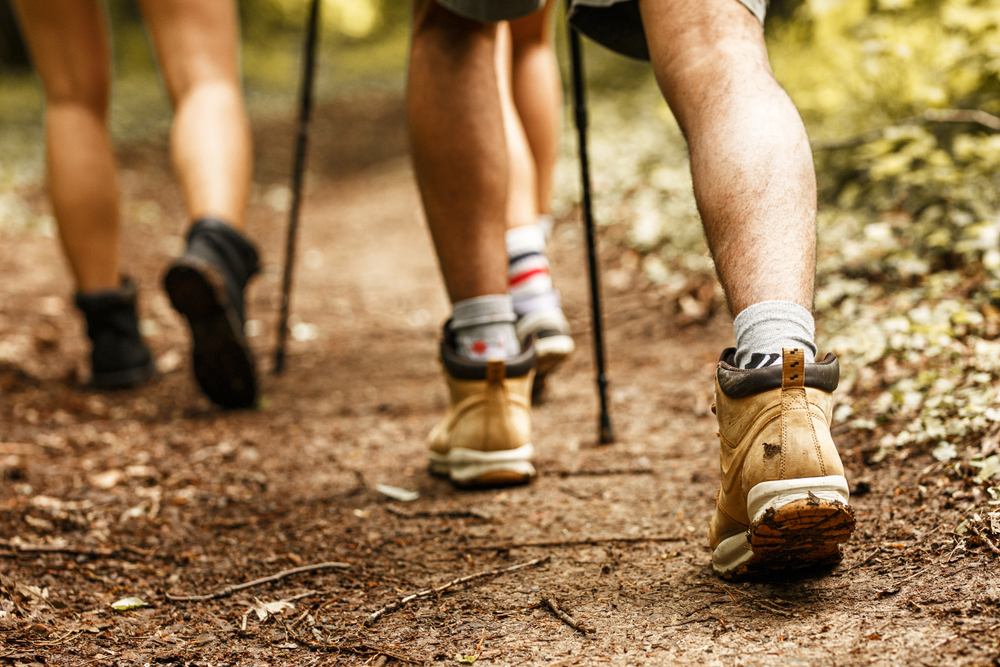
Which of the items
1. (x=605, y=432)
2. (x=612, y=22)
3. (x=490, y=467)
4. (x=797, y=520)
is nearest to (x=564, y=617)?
(x=797, y=520)

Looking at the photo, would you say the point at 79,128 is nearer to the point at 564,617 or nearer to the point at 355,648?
the point at 355,648

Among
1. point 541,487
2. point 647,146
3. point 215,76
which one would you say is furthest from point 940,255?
point 647,146

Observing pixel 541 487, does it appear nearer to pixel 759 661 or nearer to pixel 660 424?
pixel 660 424

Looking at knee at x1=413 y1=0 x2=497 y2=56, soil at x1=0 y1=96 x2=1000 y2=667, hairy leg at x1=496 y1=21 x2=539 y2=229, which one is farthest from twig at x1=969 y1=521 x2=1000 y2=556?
hairy leg at x1=496 y1=21 x2=539 y2=229

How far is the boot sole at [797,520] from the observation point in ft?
3.11

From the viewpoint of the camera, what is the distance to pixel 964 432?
1.39 m

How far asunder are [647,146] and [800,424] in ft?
15.1

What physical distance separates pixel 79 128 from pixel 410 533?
1838 mm

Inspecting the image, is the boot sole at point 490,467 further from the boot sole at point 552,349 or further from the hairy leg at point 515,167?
the hairy leg at point 515,167

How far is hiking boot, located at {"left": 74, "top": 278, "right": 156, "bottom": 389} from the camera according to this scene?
248 centimetres

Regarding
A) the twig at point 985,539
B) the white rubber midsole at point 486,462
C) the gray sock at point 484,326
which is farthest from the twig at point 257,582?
the twig at point 985,539

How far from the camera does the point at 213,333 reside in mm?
2012

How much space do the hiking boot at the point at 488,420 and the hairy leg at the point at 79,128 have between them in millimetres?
1483

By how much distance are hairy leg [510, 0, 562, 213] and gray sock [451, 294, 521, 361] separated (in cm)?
105
